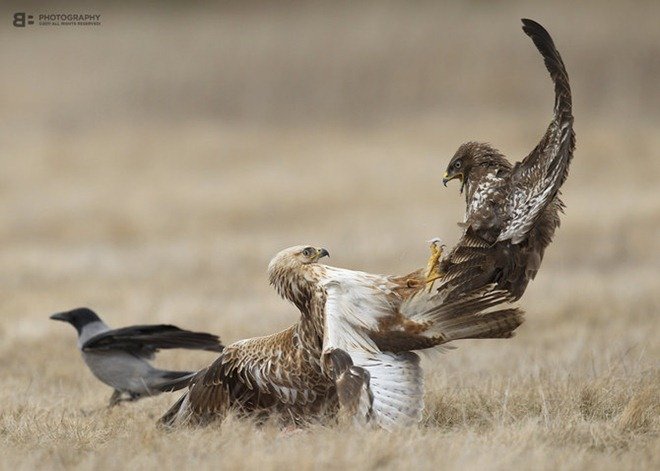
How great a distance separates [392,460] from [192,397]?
1828 mm

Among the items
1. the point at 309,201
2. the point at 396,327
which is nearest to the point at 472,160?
the point at 396,327

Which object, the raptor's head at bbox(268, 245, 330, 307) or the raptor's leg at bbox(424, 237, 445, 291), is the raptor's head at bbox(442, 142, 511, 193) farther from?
the raptor's head at bbox(268, 245, 330, 307)

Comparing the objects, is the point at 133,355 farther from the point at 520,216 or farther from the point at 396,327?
the point at 520,216

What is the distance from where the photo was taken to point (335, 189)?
2372cm

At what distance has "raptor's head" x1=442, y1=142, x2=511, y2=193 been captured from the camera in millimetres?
6859

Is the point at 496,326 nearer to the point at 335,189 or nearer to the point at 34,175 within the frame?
the point at 335,189

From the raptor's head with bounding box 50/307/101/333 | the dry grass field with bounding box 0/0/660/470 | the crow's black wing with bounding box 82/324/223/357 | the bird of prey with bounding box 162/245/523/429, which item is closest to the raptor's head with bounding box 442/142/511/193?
the bird of prey with bounding box 162/245/523/429

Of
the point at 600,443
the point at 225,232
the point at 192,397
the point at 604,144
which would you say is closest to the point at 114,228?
the point at 225,232

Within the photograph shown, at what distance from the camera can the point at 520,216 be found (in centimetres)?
643

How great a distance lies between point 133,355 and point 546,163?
13.0ft

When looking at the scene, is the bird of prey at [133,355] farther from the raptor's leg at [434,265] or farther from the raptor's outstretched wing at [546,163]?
the raptor's outstretched wing at [546,163]

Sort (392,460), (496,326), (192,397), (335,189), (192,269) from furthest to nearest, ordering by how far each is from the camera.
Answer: (335,189) → (192,269) → (192,397) → (496,326) → (392,460)

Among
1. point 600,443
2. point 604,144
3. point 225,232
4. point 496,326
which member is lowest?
point 600,443

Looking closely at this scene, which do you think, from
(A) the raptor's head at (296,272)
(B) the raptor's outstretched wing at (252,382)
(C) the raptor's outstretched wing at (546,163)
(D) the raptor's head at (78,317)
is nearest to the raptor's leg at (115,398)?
(D) the raptor's head at (78,317)
